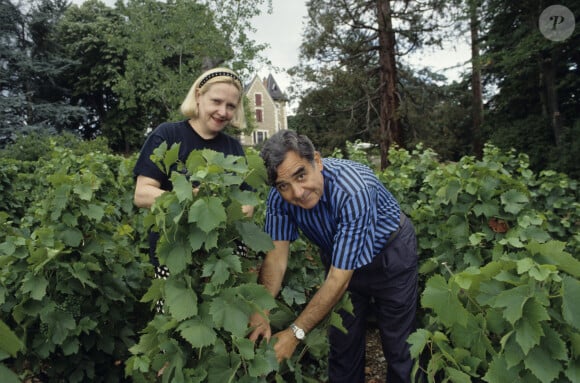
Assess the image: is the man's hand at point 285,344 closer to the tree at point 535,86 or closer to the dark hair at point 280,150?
the dark hair at point 280,150

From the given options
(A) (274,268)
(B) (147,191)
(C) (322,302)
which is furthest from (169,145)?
(C) (322,302)

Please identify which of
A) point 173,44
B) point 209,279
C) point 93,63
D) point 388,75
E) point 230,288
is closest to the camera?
point 230,288

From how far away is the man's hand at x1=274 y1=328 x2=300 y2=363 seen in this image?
1.99m

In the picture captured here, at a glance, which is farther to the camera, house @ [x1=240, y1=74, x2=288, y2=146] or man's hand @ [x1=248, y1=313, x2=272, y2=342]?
house @ [x1=240, y1=74, x2=288, y2=146]

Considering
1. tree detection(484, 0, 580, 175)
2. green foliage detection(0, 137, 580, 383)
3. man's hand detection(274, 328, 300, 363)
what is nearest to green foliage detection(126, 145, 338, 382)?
green foliage detection(0, 137, 580, 383)

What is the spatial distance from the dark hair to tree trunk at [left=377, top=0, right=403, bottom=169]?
14.1 m

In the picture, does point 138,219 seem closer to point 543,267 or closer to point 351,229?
point 351,229

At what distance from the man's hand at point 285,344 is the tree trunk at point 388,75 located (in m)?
14.2

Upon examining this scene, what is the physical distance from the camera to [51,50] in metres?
30.2

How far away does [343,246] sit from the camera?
6.75ft

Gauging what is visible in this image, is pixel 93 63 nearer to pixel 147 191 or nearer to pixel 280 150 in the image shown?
pixel 147 191

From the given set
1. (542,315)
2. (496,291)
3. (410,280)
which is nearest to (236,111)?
(410,280)

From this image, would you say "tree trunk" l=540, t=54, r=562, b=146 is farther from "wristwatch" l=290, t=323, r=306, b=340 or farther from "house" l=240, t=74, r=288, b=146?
"house" l=240, t=74, r=288, b=146

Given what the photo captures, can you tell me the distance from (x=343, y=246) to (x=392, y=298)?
0.71 metres
